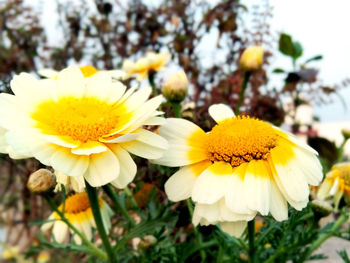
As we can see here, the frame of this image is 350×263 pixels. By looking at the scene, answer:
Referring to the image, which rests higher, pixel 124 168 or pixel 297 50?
pixel 124 168

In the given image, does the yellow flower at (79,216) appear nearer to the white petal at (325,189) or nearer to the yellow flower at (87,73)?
the yellow flower at (87,73)

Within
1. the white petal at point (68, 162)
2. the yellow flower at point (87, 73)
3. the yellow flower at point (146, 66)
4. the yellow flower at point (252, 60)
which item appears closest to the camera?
the white petal at point (68, 162)

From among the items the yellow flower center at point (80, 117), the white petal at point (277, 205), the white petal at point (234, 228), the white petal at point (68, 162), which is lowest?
the white petal at point (234, 228)

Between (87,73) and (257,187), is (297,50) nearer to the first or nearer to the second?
(87,73)

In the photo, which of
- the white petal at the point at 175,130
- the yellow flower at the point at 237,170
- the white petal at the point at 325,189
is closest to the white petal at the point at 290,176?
the yellow flower at the point at 237,170

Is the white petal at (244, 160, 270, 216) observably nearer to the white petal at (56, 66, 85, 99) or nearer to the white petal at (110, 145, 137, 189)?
the white petal at (110, 145, 137, 189)

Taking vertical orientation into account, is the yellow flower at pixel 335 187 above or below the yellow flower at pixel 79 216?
above

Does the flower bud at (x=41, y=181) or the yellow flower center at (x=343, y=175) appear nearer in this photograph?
the flower bud at (x=41, y=181)

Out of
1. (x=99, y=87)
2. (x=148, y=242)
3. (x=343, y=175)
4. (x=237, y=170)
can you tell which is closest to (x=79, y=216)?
(x=148, y=242)
